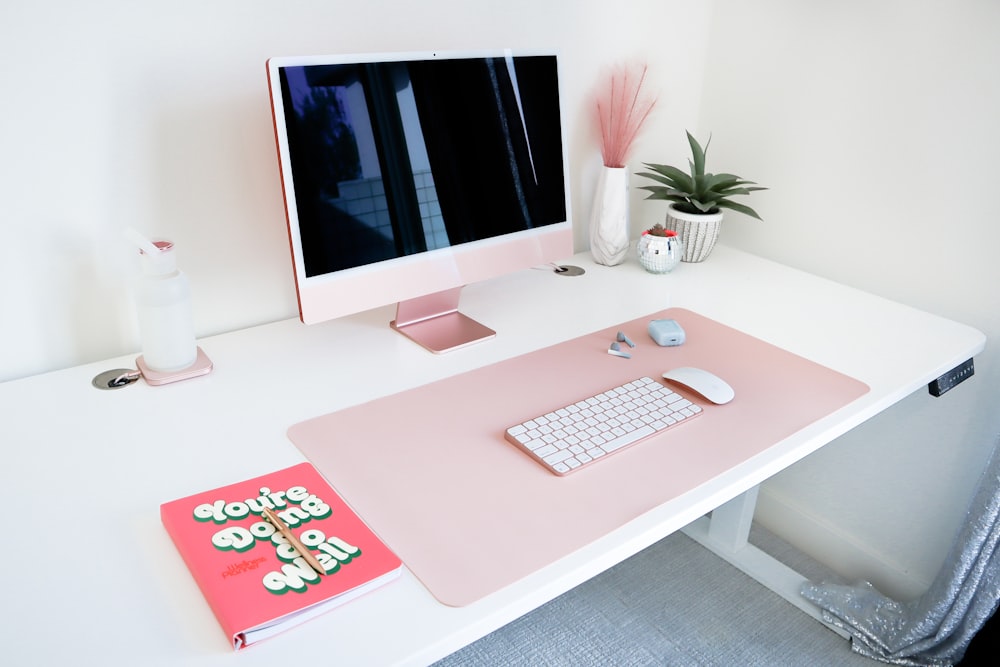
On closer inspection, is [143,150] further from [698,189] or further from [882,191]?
[882,191]

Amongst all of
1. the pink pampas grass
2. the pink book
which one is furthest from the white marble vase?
the pink book

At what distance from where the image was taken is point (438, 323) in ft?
4.27

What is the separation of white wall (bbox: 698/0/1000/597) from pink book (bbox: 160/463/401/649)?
4.05 feet

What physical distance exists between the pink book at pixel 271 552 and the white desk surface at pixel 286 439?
20 mm

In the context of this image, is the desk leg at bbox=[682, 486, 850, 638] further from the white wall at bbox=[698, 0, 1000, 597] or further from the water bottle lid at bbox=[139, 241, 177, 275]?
the water bottle lid at bbox=[139, 241, 177, 275]

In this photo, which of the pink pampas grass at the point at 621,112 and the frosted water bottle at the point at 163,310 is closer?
the frosted water bottle at the point at 163,310

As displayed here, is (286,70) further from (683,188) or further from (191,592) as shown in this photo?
(683,188)

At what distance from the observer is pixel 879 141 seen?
151cm

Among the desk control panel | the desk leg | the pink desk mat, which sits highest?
the pink desk mat

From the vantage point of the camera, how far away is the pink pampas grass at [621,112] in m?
1.54

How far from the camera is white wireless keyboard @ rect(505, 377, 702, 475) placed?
949 millimetres

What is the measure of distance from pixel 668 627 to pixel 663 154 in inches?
42.5

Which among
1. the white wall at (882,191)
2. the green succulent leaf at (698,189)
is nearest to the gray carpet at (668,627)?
the white wall at (882,191)

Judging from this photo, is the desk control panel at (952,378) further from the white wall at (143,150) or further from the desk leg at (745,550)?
the white wall at (143,150)
